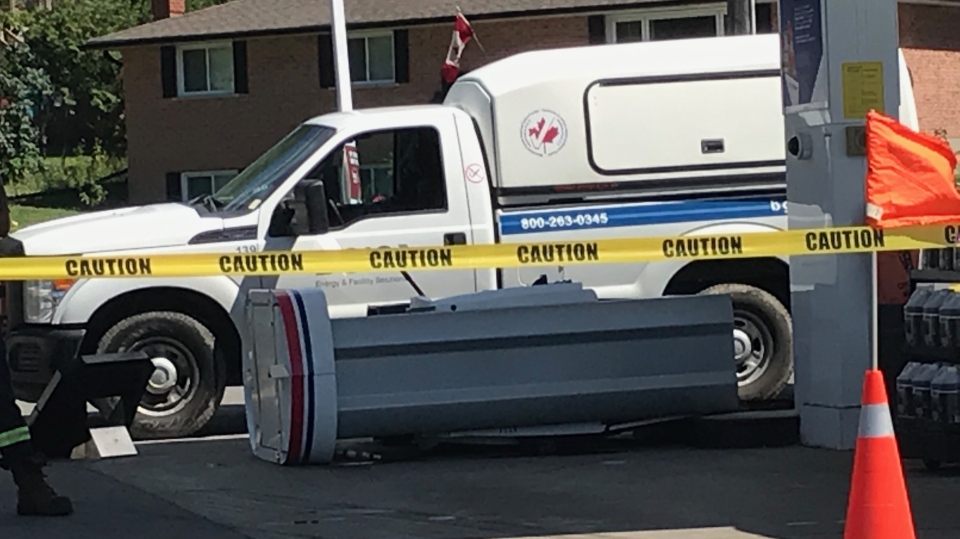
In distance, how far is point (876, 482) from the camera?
6.27 m

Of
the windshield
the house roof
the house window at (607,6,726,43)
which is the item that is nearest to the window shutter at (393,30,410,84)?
the house roof

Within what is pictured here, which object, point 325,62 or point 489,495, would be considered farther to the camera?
point 325,62

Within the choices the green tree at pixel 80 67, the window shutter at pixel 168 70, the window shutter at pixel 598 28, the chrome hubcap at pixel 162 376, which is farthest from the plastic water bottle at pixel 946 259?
the green tree at pixel 80 67

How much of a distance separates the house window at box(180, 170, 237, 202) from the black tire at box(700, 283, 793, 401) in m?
27.3

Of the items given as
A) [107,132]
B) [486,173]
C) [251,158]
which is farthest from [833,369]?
[107,132]

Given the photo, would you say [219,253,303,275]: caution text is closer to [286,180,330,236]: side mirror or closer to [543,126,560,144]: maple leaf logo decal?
[286,180,330,236]: side mirror

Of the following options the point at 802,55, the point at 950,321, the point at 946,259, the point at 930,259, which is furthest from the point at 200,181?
the point at 950,321

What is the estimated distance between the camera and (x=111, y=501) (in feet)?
27.9

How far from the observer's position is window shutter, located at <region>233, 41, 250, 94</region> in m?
37.5

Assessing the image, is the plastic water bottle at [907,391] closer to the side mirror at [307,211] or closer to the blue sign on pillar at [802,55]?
the blue sign on pillar at [802,55]

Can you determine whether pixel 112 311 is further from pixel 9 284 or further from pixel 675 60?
pixel 675 60

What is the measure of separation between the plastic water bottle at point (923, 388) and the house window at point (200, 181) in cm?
3038

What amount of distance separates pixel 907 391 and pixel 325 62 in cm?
2902

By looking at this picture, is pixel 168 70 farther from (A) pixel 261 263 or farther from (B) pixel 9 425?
(B) pixel 9 425
